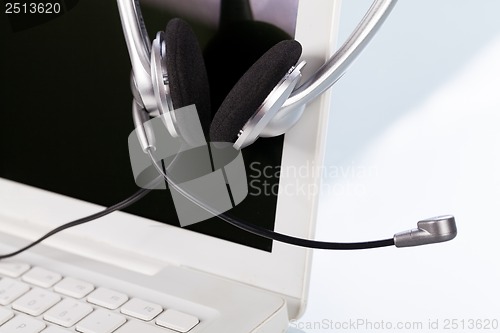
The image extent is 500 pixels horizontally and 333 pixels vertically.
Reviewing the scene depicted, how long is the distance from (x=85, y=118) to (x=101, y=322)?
0.58 ft

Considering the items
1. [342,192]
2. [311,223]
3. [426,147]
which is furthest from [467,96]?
[311,223]

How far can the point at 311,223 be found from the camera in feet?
1.69

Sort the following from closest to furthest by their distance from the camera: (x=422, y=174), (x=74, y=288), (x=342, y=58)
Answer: (x=342, y=58)
(x=74, y=288)
(x=422, y=174)

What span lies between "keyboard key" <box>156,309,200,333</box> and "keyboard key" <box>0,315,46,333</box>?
8 cm

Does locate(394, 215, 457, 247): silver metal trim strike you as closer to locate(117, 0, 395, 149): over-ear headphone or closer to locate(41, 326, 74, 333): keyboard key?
locate(117, 0, 395, 149): over-ear headphone

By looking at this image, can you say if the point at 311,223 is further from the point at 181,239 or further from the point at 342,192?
the point at 342,192

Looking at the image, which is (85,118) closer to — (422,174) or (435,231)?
(435,231)

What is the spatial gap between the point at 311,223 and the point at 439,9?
430 millimetres

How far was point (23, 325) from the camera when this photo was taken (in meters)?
0.51

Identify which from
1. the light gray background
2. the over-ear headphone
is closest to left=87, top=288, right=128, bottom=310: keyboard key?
the over-ear headphone

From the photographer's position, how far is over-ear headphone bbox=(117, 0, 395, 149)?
45 cm

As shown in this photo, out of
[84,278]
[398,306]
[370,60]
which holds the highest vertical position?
[370,60]

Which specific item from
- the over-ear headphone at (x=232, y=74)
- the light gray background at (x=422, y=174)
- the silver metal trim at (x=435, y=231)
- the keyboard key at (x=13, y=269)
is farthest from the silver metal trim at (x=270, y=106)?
the light gray background at (x=422, y=174)

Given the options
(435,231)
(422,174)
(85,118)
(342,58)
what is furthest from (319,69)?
(422,174)
